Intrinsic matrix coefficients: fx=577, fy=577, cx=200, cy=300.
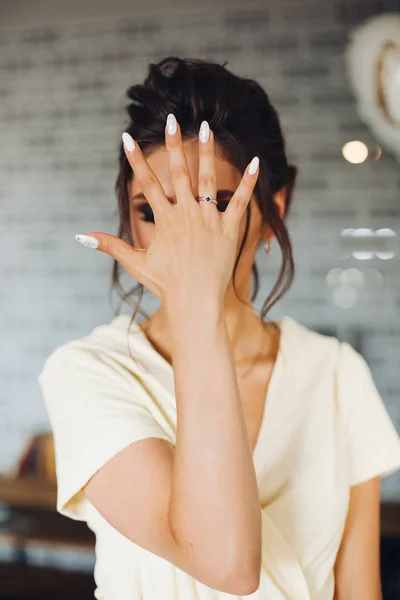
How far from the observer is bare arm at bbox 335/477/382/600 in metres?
0.85

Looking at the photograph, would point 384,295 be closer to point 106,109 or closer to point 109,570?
point 106,109

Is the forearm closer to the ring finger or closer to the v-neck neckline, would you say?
the ring finger

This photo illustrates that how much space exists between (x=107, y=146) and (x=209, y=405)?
2.98 feet

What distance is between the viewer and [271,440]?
2.91ft

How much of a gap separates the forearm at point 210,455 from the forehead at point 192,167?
0.26 m

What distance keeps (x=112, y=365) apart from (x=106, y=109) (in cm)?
75

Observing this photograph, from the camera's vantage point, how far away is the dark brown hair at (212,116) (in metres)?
0.84

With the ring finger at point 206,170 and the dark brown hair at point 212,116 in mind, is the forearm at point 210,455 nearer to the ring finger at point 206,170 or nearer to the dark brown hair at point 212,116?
the ring finger at point 206,170

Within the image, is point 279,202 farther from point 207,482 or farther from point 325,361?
point 207,482

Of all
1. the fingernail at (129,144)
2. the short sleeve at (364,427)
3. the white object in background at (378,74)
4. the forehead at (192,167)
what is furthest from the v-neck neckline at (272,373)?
the white object in background at (378,74)

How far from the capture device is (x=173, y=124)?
2.10 ft

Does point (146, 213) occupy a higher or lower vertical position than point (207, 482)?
higher

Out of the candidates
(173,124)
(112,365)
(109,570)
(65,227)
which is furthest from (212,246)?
(65,227)

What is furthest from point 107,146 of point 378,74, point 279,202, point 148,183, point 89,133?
point 148,183
